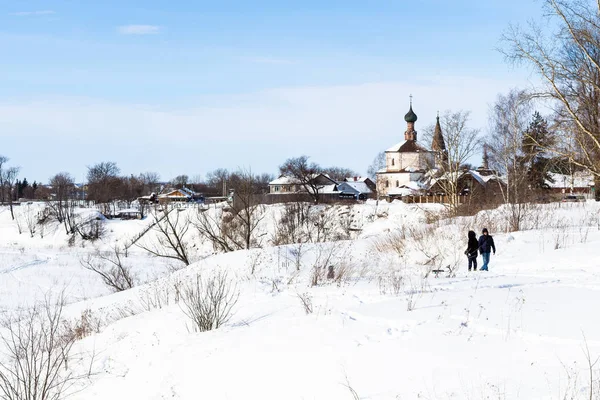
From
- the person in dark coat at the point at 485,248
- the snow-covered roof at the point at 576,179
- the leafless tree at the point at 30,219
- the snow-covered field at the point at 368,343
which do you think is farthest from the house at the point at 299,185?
the snow-covered field at the point at 368,343

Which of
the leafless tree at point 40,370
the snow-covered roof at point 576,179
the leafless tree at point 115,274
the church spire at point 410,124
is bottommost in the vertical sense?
the leafless tree at point 115,274

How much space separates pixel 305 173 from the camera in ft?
234

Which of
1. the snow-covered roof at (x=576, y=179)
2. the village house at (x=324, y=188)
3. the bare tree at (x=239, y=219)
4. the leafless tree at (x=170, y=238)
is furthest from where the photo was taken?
the village house at (x=324, y=188)

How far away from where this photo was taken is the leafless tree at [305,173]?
7012 centimetres

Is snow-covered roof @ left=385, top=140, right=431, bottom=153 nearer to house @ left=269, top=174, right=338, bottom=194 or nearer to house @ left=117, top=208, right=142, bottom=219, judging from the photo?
house @ left=269, top=174, right=338, bottom=194

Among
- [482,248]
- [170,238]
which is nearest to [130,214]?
[170,238]

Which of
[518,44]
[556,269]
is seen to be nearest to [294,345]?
[556,269]

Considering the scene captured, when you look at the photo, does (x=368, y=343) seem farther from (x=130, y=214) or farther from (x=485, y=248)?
(x=130, y=214)

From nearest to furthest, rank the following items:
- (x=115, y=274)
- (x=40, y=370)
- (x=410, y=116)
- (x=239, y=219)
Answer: (x=40, y=370), (x=115, y=274), (x=239, y=219), (x=410, y=116)

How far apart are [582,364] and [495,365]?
2.75 ft

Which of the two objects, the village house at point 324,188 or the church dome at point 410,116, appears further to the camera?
the church dome at point 410,116

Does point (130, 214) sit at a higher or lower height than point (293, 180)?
lower

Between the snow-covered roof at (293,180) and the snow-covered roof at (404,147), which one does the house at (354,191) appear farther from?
the snow-covered roof at (404,147)

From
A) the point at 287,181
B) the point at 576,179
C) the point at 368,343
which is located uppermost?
the point at 287,181
